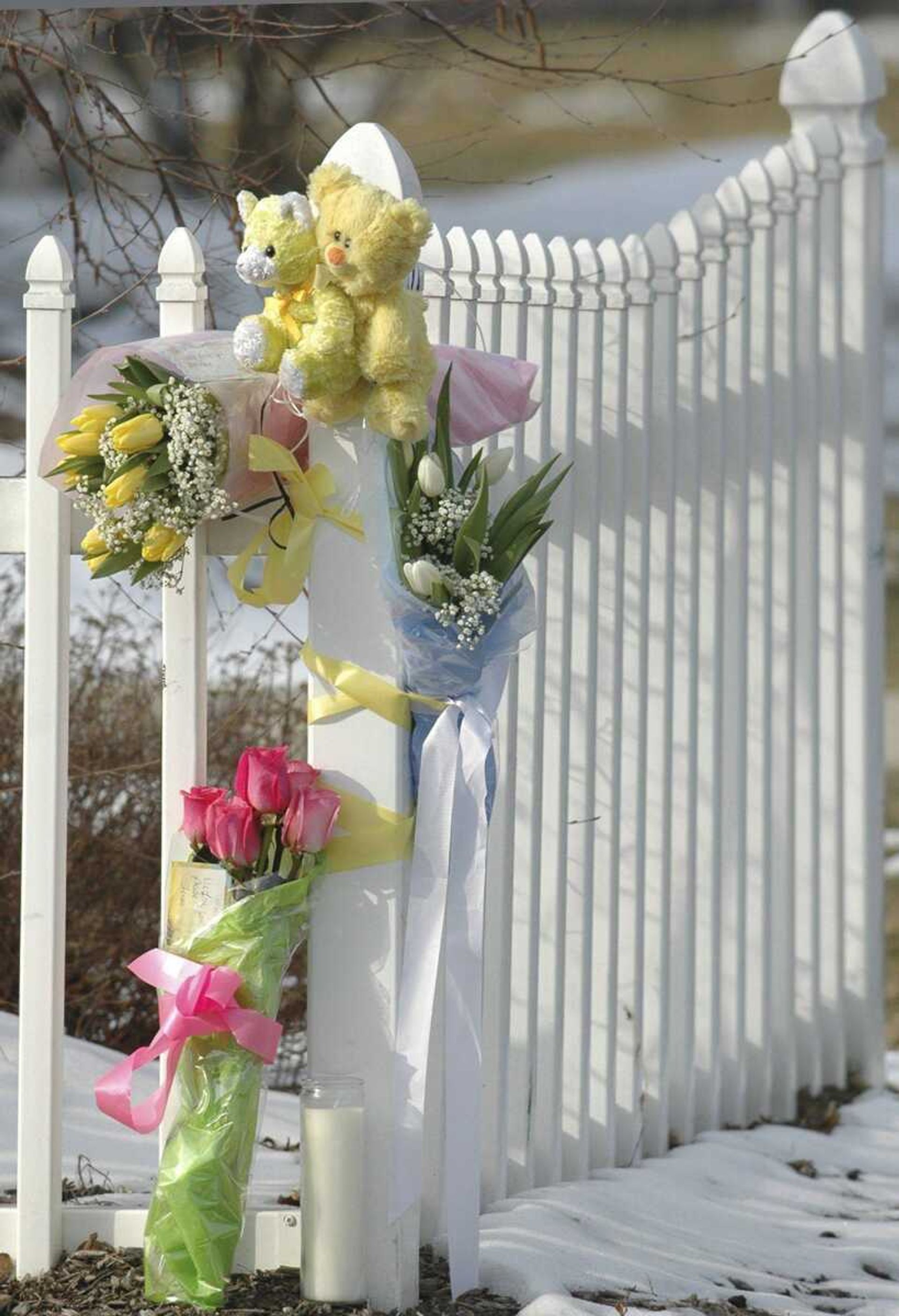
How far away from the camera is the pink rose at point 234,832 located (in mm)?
2471

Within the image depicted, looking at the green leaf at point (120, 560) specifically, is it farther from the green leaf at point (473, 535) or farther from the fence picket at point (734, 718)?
the fence picket at point (734, 718)

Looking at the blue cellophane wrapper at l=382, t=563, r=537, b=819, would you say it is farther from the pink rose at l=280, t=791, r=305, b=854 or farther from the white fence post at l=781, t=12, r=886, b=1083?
the white fence post at l=781, t=12, r=886, b=1083

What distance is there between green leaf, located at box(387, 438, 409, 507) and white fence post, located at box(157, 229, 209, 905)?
0.32m

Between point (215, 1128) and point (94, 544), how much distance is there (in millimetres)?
888

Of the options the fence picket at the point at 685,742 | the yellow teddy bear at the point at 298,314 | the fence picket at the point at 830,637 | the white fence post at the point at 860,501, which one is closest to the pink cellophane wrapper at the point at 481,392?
the yellow teddy bear at the point at 298,314

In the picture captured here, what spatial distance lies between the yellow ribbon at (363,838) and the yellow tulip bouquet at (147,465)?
0.48m

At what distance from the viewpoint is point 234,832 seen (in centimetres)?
247

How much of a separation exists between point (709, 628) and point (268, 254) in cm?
187

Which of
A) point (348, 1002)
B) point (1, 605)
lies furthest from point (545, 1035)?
point (1, 605)

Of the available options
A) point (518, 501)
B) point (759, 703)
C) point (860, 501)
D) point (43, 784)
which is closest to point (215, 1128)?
point (43, 784)

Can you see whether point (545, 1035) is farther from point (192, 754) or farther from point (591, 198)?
point (591, 198)

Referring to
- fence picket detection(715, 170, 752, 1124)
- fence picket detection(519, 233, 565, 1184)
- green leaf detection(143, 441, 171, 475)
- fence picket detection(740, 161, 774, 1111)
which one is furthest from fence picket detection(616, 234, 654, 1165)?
green leaf detection(143, 441, 171, 475)

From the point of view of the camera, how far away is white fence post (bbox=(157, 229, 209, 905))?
8.59 ft

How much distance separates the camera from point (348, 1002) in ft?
8.46
